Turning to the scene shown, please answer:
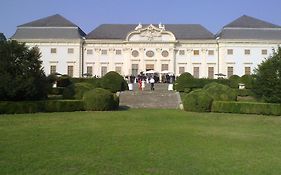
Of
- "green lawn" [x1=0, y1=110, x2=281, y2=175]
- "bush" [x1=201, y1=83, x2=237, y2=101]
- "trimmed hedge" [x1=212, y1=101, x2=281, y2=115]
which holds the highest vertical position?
"bush" [x1=201, y1=83, x2=237, y2=101]

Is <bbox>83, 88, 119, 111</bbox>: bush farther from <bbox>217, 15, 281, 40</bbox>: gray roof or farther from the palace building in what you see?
<bbox>217, 15, 281, 40</bbox>: gray roof

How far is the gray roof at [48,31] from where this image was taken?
194 feet

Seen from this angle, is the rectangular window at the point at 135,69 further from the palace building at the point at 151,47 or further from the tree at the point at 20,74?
the tree at the point at 20,74

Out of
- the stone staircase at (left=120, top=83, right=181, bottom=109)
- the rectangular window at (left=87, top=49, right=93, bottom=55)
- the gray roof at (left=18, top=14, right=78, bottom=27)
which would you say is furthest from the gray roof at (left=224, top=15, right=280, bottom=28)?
the stone staircase at (left=120, top=83, right=181, bottom=109)

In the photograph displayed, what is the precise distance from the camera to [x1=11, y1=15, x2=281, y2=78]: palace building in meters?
59.4

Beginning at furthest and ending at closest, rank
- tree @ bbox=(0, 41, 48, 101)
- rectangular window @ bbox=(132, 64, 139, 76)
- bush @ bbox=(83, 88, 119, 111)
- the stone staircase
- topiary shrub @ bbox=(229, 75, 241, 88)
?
rectangular window @ bbox=(132, 64, 139, 76) → topiary shrub @ bbox=(229, 75, 241, 88) → the stone staircase → bush @ bbox=(83, 88, 119, 111) → tree @ bbox=(0, 41, 48, 101)

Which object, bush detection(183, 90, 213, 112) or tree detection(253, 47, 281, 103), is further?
tree detection(253, 47, 281, 103)

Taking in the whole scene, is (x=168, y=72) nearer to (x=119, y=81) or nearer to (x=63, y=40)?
(x=63, y=40)

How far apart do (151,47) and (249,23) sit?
13.9m

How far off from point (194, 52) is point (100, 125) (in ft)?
153

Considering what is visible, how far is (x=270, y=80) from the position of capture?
2308 cm

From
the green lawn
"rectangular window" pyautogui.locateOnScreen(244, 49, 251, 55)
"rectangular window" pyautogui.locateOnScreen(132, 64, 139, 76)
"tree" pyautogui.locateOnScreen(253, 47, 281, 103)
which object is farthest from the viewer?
"rectangular window" pyautogui.locateOnScreen(132, 64, 139, 76)

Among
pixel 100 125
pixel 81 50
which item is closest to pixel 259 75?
pixel 100 125

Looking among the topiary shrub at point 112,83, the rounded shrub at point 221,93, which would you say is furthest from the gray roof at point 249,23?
the rounded shrub at point 221,93
